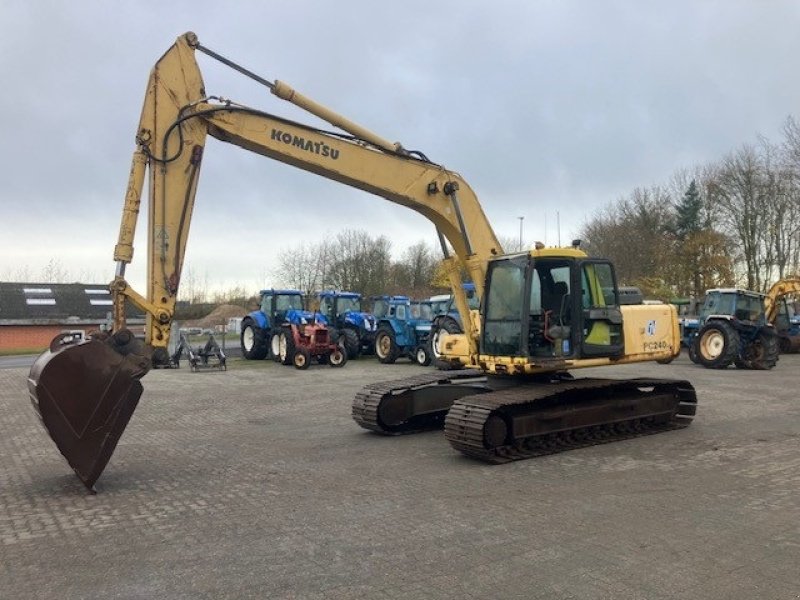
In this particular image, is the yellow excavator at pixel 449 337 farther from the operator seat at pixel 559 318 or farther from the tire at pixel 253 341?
the tire at pixel 253 341

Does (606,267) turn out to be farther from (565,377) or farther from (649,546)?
(649,546)

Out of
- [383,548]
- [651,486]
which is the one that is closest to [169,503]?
[383,548]

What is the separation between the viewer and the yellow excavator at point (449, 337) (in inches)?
269

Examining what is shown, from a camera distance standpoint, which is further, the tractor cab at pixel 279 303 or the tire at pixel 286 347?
the tractor cab at pixel 279 303

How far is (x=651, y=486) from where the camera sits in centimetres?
686

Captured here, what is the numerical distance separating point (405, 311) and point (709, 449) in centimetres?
1582

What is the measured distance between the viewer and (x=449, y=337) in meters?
10.8

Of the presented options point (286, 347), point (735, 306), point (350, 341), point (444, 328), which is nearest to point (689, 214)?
point (735, 306)

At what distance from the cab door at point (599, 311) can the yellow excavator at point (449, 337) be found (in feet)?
0.06

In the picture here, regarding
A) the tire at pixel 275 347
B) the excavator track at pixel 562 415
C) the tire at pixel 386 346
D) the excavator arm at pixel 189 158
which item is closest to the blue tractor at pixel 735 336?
the tire at pixel 386 346

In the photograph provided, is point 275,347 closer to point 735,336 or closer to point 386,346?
point 386,346

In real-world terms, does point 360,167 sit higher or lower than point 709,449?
higher

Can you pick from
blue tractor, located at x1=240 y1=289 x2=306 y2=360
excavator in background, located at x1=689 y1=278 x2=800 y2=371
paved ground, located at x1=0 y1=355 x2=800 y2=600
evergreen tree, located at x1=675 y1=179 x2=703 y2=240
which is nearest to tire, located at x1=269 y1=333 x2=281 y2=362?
blue tractor, located at x1=240 y1=289 x2=306 y2=360

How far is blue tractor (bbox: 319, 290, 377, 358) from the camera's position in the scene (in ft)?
81.1
